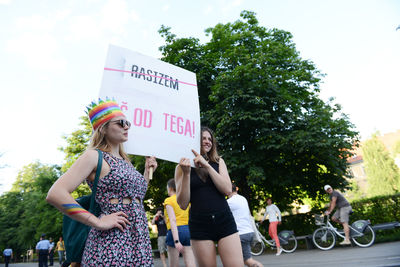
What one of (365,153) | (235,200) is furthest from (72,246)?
(365,153)

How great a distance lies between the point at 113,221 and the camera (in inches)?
72.3

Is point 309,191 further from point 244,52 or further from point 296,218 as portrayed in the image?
point 244,52

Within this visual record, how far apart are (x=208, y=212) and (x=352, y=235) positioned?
971 centimetres

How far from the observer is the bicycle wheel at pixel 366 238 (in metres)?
10.6

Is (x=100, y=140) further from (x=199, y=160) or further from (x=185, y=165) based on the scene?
(x=199, y=160)

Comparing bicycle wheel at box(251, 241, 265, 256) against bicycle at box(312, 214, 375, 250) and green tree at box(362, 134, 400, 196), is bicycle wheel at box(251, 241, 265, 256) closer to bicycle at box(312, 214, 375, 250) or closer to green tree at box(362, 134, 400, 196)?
bicycle at box(312, 214, 375, 250)

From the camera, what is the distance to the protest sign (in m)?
2.69

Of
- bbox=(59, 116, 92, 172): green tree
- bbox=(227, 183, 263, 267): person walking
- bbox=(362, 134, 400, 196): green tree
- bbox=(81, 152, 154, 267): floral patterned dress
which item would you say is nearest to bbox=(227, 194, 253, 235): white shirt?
bbox=(227, 183, 263, 267): person walking

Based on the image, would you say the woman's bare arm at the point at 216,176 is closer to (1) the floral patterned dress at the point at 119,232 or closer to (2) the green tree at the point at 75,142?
(1) the floral patterned dress at the point at 119,232

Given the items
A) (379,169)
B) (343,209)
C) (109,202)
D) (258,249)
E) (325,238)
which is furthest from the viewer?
(379,169)

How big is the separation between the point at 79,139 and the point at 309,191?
858 inches

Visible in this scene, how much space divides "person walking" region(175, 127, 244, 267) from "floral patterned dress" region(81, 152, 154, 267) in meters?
0.97

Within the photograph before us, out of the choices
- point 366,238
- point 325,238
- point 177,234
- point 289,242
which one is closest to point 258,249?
point 289,242

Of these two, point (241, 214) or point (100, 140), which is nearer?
point (100, 140)
